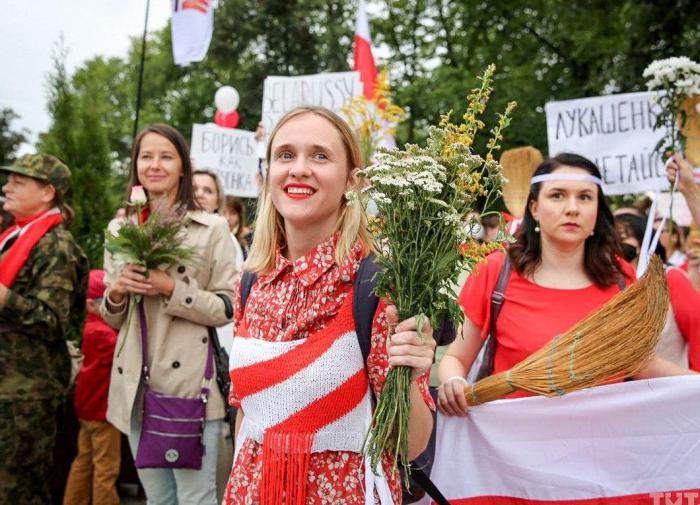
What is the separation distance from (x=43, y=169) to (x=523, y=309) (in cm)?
276

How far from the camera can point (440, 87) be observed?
54.4ft

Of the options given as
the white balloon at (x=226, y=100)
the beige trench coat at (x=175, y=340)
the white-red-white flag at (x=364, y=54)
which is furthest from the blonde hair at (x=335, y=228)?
the white balloon at (x=226, y=100)

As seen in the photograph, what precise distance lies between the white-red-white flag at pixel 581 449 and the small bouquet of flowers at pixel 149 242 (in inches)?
56.5

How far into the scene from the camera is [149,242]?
10.3 ft

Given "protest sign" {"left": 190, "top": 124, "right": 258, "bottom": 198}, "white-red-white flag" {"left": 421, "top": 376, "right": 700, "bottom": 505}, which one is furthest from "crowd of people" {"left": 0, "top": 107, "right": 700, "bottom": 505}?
"protest sign" {"left": 190, "top": 124, "right": 258, "bottom": 198}

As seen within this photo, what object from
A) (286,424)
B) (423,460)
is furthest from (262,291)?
(423,460)

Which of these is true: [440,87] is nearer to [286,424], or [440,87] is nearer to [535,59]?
[535,59]

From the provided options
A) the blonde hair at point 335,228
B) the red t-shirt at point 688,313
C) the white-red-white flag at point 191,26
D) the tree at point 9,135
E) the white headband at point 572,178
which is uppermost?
the tree at point 9,135

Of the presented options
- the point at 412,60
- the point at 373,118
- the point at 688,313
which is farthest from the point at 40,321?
the point at 412,60

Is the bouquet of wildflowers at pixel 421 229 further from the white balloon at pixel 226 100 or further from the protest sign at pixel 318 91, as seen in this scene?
the white balloon at pixel 226 100

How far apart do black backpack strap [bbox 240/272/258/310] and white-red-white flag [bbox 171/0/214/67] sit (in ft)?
17.9

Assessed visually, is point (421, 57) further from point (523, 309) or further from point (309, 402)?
point (309, 402)

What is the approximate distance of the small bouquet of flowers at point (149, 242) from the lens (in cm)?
312

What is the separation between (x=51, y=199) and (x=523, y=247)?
2640 mm
